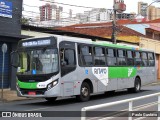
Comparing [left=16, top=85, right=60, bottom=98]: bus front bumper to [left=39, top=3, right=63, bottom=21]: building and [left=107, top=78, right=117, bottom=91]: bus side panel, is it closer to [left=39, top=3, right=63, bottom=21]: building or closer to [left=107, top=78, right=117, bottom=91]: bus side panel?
[left=107, top=78, right=117, bottom=91]: bus side panel

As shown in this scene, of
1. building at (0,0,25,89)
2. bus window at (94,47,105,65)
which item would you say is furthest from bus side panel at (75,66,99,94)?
building at (0,0,25,89)

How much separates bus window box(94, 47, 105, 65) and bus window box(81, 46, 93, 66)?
19.0 inches

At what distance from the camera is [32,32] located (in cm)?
2353

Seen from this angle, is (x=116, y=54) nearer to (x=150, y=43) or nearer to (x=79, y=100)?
(x=79, y=100)

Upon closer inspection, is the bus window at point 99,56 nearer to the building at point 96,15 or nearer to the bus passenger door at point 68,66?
the bus passenger door at point 68,66

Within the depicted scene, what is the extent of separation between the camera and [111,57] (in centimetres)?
1856

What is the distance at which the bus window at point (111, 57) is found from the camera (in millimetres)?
18266

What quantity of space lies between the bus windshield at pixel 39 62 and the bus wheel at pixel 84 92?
2158mm

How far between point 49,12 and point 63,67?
52.6 ft

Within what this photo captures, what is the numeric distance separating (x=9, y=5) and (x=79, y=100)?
904cm

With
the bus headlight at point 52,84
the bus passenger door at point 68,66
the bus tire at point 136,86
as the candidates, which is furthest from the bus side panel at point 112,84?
the bus headlight at point 52,84

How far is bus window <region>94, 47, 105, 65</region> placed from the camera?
17141mm

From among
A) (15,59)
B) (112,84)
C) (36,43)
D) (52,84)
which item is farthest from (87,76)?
(15,59)

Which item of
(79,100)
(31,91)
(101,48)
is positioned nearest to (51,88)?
(31,91)
